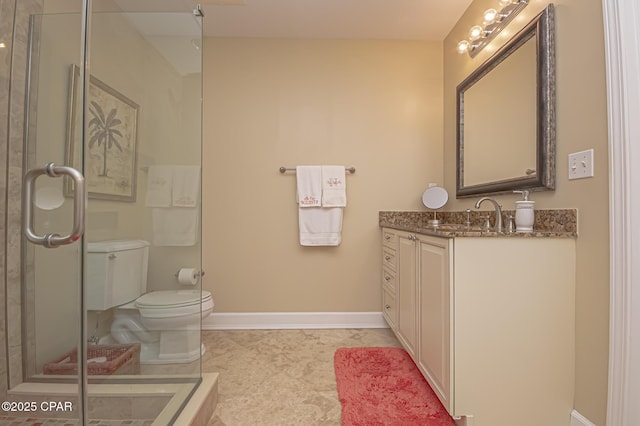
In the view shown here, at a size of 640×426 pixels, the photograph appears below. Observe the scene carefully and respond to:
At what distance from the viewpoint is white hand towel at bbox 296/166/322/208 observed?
7.98ft

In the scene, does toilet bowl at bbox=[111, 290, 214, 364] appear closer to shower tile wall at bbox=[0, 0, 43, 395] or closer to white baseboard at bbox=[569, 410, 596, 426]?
shower tile wall at bbox=[0, 0, 43, 395]

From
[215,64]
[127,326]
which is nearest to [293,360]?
[127,326]

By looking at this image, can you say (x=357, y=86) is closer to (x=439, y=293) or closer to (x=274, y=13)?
(x=274, y=13)

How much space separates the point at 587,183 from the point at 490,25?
1.20 meters

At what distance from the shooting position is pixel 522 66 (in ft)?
5.13

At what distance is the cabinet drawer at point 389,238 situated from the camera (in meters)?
2.07

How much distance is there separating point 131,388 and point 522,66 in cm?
228

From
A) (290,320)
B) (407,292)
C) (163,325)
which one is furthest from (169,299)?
(407,292)

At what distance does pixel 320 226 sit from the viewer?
245 cm

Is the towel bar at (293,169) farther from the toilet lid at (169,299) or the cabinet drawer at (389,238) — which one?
the toilet lid at (169,299)

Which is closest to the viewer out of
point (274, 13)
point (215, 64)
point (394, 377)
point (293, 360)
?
point (394, 377)

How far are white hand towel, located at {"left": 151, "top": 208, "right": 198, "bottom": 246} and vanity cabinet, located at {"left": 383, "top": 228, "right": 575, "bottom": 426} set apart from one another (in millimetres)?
1310

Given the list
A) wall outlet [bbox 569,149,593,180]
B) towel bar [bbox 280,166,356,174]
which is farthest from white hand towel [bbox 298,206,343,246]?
wall outlet [bbox 569,149,593,180]

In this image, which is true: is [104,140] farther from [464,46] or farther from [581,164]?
[464,46]
